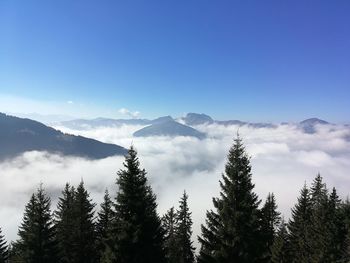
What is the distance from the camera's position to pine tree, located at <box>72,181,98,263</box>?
4309 cm

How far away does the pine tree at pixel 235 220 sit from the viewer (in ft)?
74.6

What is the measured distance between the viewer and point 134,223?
2220 centimetres

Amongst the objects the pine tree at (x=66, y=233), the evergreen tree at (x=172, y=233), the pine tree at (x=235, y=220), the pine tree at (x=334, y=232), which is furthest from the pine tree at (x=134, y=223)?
the evergreen tree at (x=172, y=233)

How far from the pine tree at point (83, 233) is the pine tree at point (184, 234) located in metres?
17.0

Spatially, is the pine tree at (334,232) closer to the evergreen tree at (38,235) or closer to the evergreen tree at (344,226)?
the evergreen tree at (344,226)

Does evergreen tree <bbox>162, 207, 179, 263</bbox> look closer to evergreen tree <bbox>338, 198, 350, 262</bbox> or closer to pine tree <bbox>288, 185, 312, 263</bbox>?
pine tree <bbox>288, 185, 312, 263</bbox>

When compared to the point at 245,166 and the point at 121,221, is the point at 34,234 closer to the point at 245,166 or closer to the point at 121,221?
the point at 121,221

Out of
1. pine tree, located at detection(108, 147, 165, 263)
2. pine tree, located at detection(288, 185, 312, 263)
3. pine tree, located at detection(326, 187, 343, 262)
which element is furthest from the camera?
pine tree, located at detection(288, 185, 312, 263)

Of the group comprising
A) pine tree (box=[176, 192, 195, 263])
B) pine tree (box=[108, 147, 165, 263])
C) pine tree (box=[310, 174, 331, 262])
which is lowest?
pine tree (box=[176, 192, 195, 263])

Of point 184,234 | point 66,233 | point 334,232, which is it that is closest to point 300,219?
point 184,234

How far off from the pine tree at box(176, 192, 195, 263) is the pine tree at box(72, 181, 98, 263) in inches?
670

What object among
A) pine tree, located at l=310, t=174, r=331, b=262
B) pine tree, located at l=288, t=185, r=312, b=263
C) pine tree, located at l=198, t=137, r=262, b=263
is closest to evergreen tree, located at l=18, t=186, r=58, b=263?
pine tree, located at l=198, t=137, r=262, b=263

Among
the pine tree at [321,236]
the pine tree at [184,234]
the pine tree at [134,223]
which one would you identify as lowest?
the pine tree at [184,234]

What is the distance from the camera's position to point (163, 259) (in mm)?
23469
